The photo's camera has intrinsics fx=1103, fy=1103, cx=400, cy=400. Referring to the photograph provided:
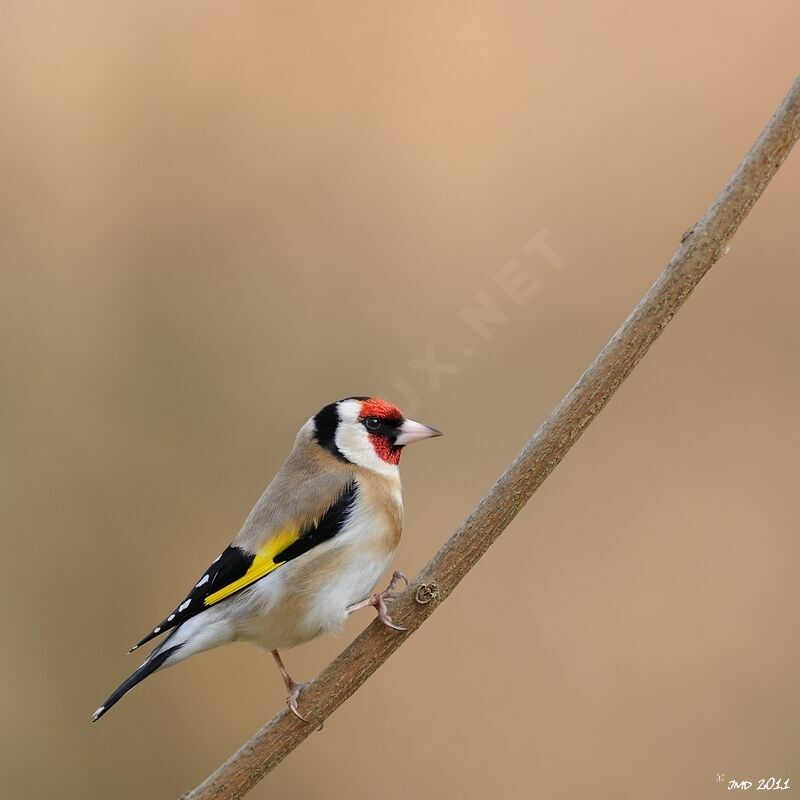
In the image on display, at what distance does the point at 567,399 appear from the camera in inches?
72.8

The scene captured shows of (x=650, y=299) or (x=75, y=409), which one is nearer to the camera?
(x=650, y=299)

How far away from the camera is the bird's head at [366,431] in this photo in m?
2.43

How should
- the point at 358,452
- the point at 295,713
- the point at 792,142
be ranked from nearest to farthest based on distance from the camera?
1. the point at 792,142
2. the point at 295,713
3. the point at 358,452

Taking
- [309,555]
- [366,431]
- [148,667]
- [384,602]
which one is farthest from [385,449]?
[148,667]

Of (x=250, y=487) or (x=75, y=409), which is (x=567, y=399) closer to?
(x=250, y=487)

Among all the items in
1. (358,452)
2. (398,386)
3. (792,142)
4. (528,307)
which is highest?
(792,142)

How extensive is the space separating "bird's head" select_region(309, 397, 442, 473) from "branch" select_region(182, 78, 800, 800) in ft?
1.63

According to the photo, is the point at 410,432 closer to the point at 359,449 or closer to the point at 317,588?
the point at 359,449

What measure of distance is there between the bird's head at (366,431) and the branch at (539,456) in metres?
0.50

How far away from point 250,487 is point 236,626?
167 centimetres

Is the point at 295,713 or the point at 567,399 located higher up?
the point at 567,399

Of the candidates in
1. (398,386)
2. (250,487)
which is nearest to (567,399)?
(398,386)

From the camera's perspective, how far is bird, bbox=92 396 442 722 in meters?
2.31

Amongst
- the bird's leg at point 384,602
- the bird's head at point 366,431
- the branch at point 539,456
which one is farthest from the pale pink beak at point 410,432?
the branch at point 539,456
